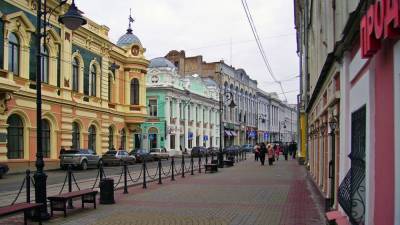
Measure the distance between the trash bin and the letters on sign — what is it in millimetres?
10356

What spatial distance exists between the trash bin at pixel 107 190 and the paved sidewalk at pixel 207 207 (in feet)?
0.94

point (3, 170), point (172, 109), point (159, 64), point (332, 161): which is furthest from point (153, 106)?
point (332, 161)

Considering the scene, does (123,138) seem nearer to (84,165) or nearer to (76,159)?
(84,165)

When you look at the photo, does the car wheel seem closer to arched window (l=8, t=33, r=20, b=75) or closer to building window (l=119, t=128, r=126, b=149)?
arched window (l=8, t=33, r=20, b=75)

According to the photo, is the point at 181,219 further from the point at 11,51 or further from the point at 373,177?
the point at 11,51

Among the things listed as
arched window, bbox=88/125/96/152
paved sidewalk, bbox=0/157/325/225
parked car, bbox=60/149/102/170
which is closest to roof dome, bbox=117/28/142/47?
arched window, bbox=88/125/96/152

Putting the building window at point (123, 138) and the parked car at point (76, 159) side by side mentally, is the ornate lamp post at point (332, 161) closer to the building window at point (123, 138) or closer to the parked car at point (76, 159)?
the parked car at point (76, 159)

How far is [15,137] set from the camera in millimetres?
33250

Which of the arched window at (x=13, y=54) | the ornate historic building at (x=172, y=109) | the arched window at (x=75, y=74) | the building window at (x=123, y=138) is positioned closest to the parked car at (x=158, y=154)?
the building window at (x=123, y=138)

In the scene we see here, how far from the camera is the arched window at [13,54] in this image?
32.6 meters

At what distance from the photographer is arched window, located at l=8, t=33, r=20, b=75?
107 feet

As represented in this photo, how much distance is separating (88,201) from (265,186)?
8639 millimetres

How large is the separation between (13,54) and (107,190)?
20.9m

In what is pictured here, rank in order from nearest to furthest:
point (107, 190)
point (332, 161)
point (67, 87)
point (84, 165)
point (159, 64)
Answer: point (332, 161) → point (107, 190) → point (84, 165) → point (67, 87) → point (159, 64)
